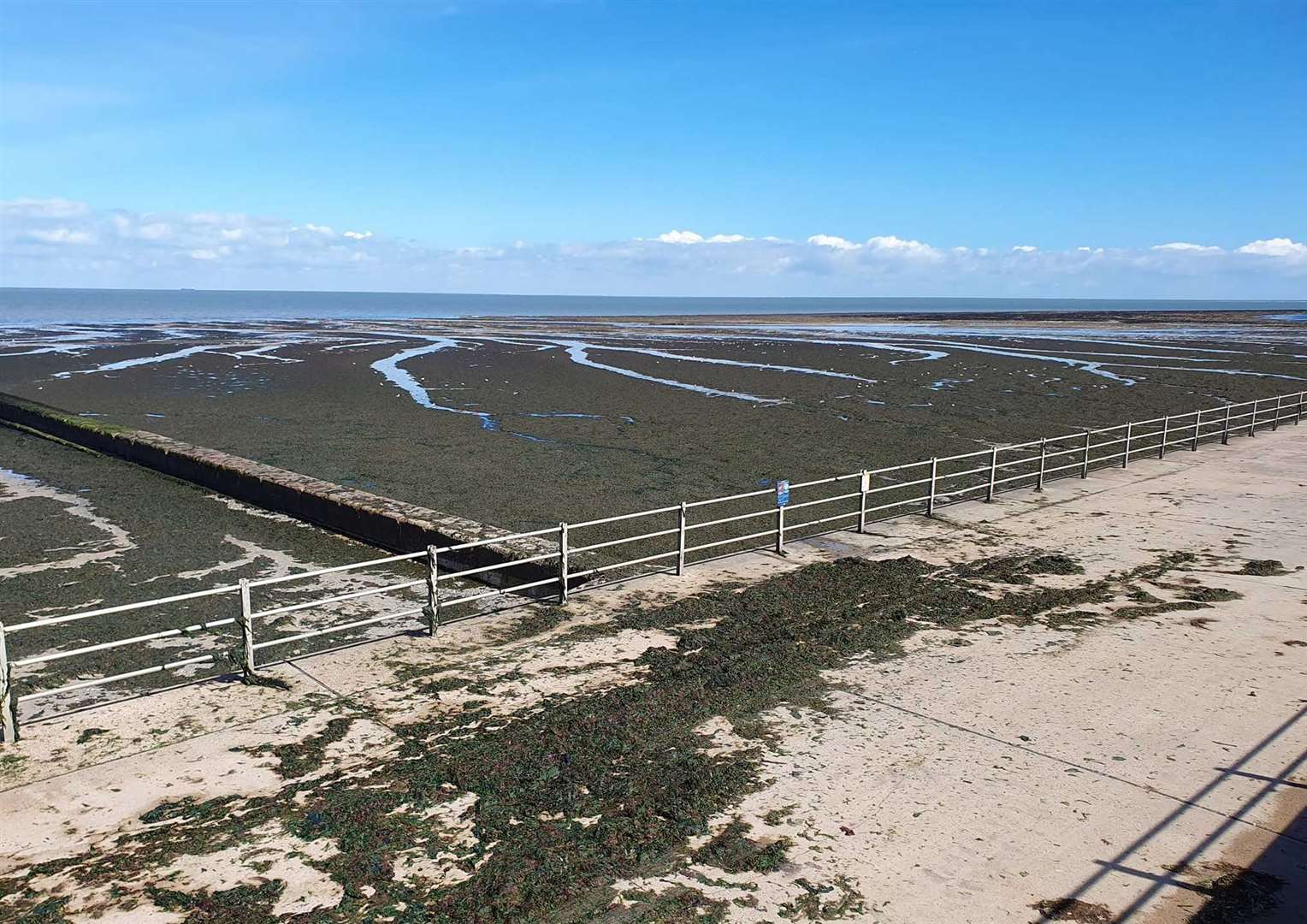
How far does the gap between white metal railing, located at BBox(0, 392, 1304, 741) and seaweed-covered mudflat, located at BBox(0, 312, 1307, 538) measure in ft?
6.53

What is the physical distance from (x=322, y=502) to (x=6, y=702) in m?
10.2

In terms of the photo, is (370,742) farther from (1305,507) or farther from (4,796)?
(1305,507)

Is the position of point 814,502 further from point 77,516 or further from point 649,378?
point 649,378

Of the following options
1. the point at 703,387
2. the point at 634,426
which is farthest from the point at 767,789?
the point at 703,387

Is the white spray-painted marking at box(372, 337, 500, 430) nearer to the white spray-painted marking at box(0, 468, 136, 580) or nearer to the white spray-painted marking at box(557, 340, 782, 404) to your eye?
the white spray-painted marking at box(557, 340, 782, 404)

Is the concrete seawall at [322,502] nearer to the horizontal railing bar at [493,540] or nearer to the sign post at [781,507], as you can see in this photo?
the horizontal railing bar at [493,540]

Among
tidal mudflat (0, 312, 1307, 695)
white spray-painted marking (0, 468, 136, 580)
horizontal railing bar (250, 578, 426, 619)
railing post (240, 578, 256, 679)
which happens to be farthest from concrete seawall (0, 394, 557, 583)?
railing post (240, 578, 256, 679)

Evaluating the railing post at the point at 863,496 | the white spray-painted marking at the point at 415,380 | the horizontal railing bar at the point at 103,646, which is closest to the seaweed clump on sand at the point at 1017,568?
the railing post at the point at 863,496

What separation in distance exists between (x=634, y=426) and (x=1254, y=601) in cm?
2042

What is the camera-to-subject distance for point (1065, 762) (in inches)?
285

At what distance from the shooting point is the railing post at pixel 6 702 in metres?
7.23

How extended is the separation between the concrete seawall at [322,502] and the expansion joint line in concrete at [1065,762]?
19.1 feet

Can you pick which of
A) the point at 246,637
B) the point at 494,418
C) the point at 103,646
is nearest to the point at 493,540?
the point at 246,637

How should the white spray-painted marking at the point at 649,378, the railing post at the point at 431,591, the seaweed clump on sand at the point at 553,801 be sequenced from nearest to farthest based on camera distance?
the seaweed clump on sand at the point at 553,801
the railing post at the point at 431,591
the white spray-painted marking at the point at 649,378
